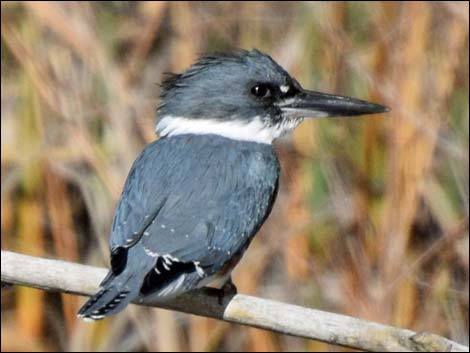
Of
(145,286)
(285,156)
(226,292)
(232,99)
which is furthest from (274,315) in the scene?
(285,156)

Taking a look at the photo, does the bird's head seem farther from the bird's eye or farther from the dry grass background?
the dry grass background

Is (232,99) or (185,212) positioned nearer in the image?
(185,212)

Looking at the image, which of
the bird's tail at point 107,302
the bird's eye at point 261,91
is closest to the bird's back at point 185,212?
the bird's tail at point 107,302

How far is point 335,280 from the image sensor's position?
4.12 metres

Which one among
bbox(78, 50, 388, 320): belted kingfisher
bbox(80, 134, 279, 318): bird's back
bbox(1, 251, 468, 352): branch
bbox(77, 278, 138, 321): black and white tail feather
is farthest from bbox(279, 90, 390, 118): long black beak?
bbox(77, 278, 138, 321): black and white tail feather

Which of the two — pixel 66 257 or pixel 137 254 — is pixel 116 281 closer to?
pixel 137 254

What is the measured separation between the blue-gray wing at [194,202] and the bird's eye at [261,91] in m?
0.13

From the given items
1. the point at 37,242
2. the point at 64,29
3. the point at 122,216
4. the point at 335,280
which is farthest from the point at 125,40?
the point at 122,216

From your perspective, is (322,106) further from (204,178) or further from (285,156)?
(285,156)

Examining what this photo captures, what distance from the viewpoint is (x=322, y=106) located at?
11.4 ft

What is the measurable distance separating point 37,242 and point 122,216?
1416mm

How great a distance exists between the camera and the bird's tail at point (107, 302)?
276 centimetres

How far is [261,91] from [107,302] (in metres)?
0.86

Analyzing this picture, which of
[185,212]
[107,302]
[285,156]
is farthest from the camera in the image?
[285,156]
